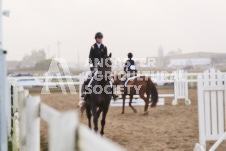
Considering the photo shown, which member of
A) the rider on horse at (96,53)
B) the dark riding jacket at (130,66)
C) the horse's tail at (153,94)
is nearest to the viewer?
the rider on horse at (96,53)

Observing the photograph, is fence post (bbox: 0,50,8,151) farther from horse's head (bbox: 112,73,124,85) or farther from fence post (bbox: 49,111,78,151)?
horse's head (bbox: 112,73,124,85)

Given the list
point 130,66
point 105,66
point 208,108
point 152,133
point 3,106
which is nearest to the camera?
point 3,106

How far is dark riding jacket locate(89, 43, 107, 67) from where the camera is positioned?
7.67 metres

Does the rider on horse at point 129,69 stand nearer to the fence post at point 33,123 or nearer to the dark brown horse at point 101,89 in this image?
the dark brown horse at point 101,89

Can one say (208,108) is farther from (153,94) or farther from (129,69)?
(129,69)

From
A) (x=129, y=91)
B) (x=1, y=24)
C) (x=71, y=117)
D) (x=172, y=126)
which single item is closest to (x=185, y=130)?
(x=172, y=126)

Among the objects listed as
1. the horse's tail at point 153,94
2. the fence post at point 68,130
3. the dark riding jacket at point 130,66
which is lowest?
the horse's tail at point 153,94

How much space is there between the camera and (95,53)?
7762 mm

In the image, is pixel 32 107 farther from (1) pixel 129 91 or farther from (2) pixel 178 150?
(1) pixel 129 91

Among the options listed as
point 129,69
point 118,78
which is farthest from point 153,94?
point 118,78

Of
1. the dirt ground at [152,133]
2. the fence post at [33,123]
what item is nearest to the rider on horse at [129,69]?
the dirt ground at [152,133]

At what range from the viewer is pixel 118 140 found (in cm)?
762

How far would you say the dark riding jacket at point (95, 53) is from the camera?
7672mm

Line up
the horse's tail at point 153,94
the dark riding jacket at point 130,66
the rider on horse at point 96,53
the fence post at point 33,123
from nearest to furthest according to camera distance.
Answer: the fence post at point 33,123, the rider on horse at point 96,53, the horse's tail at point 153,94, the dark riding jacket at point 130,66
